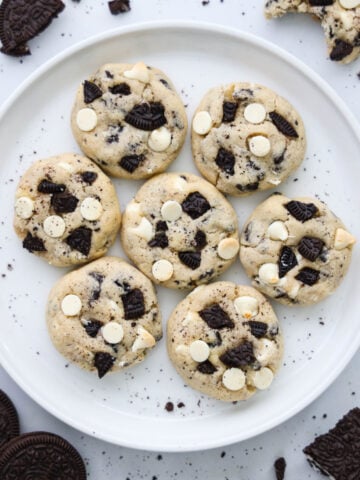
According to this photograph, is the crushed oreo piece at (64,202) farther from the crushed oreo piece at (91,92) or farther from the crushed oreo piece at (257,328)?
the crushed oreo piece at (257,328)

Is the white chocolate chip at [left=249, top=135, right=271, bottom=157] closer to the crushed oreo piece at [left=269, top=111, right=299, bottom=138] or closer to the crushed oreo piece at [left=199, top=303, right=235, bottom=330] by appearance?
the crushed oreo piece at [left=269, top=111, right=299, bottom=138]

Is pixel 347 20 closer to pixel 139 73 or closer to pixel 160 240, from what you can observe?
pixel 139 73

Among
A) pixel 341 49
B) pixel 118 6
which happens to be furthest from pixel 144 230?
pixel 341 49

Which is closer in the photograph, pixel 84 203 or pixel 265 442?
pixel 84 203

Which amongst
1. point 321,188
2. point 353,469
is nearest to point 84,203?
point 321,188

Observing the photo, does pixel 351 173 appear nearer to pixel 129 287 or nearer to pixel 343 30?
pixel 343 30

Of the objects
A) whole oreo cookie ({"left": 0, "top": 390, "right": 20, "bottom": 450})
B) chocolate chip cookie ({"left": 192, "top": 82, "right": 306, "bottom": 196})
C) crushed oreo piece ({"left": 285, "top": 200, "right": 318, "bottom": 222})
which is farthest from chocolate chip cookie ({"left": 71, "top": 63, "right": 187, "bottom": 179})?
whole oreo cookie ({"left": 0, "top": 390, "right": 20, "bottom": 450})

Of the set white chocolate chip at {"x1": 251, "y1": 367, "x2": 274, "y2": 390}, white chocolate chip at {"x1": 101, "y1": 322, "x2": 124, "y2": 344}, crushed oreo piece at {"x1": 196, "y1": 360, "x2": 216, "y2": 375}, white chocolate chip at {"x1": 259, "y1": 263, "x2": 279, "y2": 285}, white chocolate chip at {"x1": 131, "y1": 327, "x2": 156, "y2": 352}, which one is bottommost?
white chocolate chip at {"x1": 101, "y1": 322, "x2": 124, "y2": 344}
